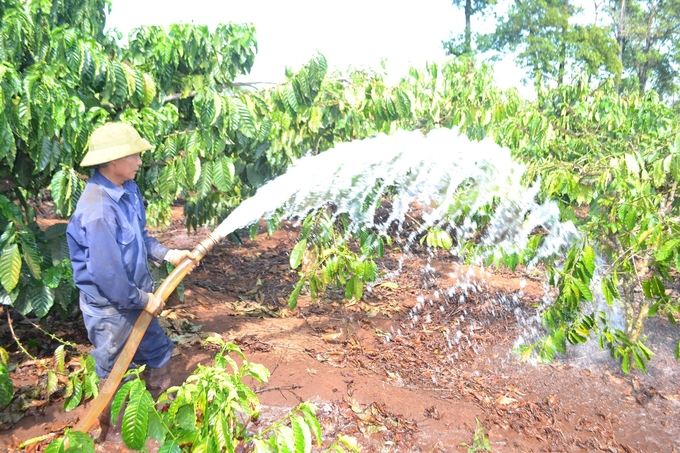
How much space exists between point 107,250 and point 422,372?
244cm

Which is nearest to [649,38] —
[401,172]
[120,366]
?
[401,172]

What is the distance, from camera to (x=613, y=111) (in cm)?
656

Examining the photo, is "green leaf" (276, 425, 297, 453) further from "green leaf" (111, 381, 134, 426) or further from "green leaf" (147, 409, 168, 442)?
"green leaf" (111, 381, 134, 426)

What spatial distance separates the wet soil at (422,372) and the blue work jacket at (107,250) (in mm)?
865

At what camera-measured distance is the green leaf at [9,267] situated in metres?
2.76

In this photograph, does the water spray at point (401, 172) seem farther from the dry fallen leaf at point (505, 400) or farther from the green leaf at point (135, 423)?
the green leaf at point (135, 423)

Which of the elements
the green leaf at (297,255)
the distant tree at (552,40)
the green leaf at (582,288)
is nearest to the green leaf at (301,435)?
the green leaf at (582,288)

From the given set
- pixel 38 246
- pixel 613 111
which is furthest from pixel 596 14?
pixel 38 246

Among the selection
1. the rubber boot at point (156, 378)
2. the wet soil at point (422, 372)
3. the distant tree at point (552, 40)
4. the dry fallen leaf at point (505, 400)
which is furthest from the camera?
the distant tree at point (552, 40)

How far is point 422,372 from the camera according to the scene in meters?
3.83

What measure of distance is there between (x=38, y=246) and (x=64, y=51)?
1218 millimetres

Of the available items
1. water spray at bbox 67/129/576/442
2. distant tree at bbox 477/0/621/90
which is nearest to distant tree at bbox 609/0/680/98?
distant tree at bbox 477/0/621/90

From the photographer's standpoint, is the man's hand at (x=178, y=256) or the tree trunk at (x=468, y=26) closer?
the man's hand at (x=178, y=256)

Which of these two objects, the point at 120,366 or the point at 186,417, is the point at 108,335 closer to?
the point at 120,366
